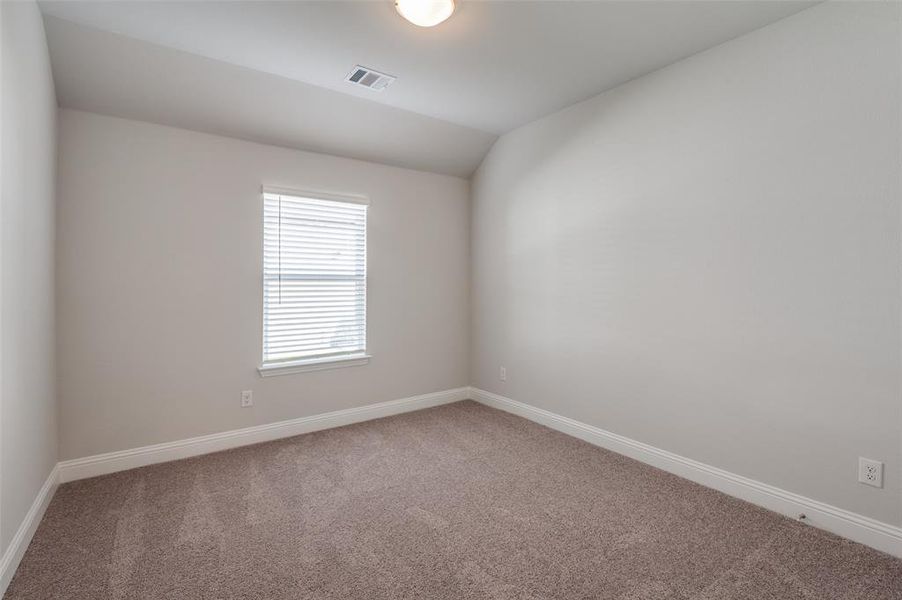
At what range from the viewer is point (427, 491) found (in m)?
2.62

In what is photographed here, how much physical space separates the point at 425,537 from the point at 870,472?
2.11 meters

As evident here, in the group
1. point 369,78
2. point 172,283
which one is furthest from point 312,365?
point 369,78

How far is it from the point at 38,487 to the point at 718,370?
375 cm

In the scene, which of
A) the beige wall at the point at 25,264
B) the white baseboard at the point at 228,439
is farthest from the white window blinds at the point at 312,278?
the beige wall at the point at 25,264

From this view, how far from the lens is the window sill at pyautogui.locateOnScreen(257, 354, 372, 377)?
345 centimetres

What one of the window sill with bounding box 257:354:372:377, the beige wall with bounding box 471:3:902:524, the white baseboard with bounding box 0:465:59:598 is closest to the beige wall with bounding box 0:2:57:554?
the white baseboard with bounding box 0:465:59:598

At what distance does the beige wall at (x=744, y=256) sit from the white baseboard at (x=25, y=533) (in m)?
3.25

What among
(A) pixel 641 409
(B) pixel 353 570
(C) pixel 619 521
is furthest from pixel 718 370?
(B) pixel 353 570

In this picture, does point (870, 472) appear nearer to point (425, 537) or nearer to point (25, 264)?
point (425, 537)

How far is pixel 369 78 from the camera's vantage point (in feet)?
9.73

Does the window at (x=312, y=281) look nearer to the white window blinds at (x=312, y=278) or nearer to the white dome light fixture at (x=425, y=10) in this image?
the white window blinds at (x=312, y=278)

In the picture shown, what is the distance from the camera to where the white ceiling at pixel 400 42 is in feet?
7.36

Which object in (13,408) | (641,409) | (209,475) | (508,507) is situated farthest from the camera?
(641,409)

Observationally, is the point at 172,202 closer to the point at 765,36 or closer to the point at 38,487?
the point at 38,487
